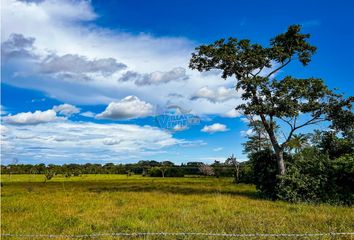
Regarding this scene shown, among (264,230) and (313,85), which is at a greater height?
(313,85)

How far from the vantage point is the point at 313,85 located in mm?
34281

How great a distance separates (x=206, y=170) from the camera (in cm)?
13900

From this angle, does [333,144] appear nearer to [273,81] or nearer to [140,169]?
[273,81]

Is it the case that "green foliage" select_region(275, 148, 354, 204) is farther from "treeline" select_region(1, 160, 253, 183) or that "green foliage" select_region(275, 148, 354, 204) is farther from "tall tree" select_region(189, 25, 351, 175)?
"treeline" select_region(1, 160, 253, 183)

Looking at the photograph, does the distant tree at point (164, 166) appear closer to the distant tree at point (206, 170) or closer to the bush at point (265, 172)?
the distant tree at point (206, 170)

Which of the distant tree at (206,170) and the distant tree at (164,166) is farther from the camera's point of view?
the distant tree at (206,170)

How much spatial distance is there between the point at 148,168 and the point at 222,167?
31351 mm

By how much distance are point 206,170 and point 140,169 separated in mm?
30617

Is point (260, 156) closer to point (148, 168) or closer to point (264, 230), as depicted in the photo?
point (264, 230)

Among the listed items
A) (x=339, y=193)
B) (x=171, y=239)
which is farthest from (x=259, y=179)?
(x=171, y=239)

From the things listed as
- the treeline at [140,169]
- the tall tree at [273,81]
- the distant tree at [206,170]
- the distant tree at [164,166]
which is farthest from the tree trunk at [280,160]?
the distant tree at [206,170]

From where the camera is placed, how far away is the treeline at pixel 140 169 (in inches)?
5138

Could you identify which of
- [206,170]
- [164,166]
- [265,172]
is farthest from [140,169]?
[265,172]

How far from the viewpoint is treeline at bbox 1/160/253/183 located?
13050 centimetres
